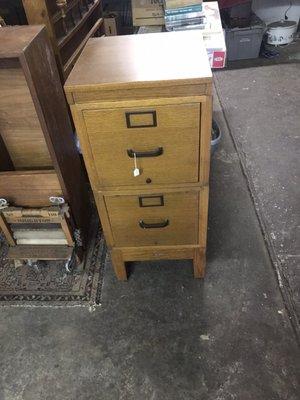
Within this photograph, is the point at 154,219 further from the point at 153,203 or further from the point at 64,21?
the point at 64,21

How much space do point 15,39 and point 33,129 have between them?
1.00ft

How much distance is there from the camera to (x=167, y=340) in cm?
117

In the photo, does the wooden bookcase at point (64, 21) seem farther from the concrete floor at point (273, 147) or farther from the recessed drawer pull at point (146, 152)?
the concrete floor at point (273, 147)

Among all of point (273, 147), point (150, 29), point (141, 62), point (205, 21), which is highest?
point (141, 62)

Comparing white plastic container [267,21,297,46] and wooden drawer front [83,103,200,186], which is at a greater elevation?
wooden drawer front [83,103,200,186]

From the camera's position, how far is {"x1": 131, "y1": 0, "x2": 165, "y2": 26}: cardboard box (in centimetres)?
234

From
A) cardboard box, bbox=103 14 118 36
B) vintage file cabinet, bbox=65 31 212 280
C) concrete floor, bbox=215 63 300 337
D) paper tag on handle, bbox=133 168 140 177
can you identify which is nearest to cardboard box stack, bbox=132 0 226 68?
cardboard box, bbox=103 14 118 36

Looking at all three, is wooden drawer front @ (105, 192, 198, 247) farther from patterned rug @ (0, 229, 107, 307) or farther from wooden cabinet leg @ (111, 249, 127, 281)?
patterned rug @ (0, 229, 107, 307)

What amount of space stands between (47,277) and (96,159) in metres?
0.70

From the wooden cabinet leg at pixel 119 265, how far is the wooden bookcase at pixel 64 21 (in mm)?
794

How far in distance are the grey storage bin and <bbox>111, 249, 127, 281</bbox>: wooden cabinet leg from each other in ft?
7.93

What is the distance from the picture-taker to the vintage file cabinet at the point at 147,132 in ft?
2.70

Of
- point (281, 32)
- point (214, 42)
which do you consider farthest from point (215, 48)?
point (281, 32)

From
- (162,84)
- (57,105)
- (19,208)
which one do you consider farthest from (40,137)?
(162,84)
